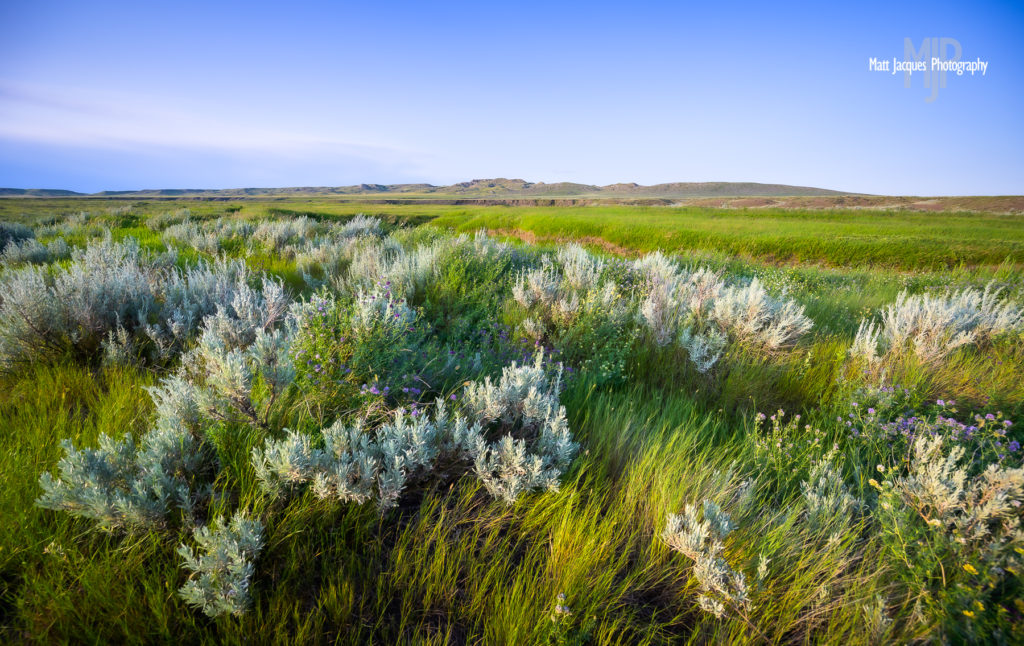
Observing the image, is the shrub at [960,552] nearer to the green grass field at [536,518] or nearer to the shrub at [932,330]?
the green grass field at [536,518]

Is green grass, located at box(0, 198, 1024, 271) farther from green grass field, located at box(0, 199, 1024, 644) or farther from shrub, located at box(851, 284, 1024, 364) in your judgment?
green grass field, located at box(0, 199, 1024, 644)

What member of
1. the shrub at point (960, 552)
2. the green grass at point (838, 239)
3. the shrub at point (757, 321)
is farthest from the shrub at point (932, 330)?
the green grass at point (838, 239)

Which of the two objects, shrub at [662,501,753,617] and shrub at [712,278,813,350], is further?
shrub at [712,278,813,350]

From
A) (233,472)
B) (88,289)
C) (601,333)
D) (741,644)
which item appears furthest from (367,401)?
(88,289)

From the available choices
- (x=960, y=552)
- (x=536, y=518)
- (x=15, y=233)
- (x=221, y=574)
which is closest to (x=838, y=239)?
(x=960, y=552)

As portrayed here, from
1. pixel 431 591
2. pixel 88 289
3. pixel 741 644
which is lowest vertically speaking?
pixel 741 644

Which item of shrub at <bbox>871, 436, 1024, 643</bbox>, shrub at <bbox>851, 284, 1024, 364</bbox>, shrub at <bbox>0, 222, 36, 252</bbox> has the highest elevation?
shrub at <bbox>0, 222, 36, 252</bbox>

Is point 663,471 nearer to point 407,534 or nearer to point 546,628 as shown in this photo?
point 546,628

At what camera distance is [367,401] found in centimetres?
215

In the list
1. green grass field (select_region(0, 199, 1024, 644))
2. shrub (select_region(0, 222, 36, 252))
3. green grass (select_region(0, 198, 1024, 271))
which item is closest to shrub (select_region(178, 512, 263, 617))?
green grass field (select_region(0, 199, 1024, 644))

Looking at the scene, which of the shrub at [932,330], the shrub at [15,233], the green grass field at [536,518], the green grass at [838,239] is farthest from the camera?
the green grass at [838,239]

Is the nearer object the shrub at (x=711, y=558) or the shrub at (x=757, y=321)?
the shrub at (x=711, y=558)

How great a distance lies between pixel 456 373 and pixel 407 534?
1281 mm

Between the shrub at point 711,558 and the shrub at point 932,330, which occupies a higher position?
the shrub at point 932,330
